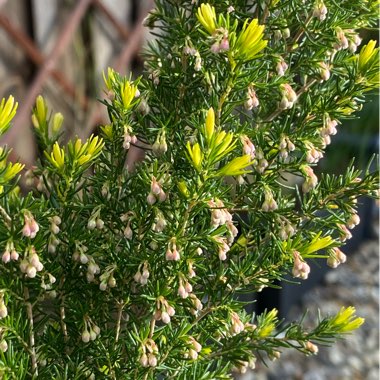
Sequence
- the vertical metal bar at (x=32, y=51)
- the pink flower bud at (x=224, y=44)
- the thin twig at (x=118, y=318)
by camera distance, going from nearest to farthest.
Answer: the pink flower bud at (x=224, y=44) → the thin twig at (x=118, y=318) → the vertical metal bar at (x=32, y=51)

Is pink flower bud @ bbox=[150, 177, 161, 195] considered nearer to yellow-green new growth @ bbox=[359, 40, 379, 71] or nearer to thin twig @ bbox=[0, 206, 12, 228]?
thin twig @ bbox=[0, 206, 12, 228]

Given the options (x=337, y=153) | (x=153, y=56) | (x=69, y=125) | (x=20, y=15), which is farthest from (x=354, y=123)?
(x=153, y=56)

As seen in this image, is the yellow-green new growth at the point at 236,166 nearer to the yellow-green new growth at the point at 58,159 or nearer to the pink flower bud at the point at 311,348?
the yellow-green new growth at the point at 58,159

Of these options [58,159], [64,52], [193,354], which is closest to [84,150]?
[58,159]

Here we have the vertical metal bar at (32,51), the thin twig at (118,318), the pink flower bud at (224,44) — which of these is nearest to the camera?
the pink flower bud at (224,44)

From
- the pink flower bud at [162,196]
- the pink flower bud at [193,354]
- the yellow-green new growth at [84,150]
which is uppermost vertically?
the yellow-green new growth at [84,150]

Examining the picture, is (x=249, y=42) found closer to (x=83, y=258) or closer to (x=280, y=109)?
(x=280, y=109)

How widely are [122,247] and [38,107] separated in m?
0.19

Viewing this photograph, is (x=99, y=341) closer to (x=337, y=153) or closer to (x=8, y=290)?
(x=8, y=290)

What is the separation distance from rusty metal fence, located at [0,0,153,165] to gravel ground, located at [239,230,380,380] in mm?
1172

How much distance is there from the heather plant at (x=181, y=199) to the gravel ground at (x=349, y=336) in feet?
5.29

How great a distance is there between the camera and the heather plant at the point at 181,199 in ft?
2.02

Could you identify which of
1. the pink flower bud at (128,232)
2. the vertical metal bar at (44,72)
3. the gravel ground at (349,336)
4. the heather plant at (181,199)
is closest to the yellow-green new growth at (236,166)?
the heather plant at (181,199)

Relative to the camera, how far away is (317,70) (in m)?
0.69
